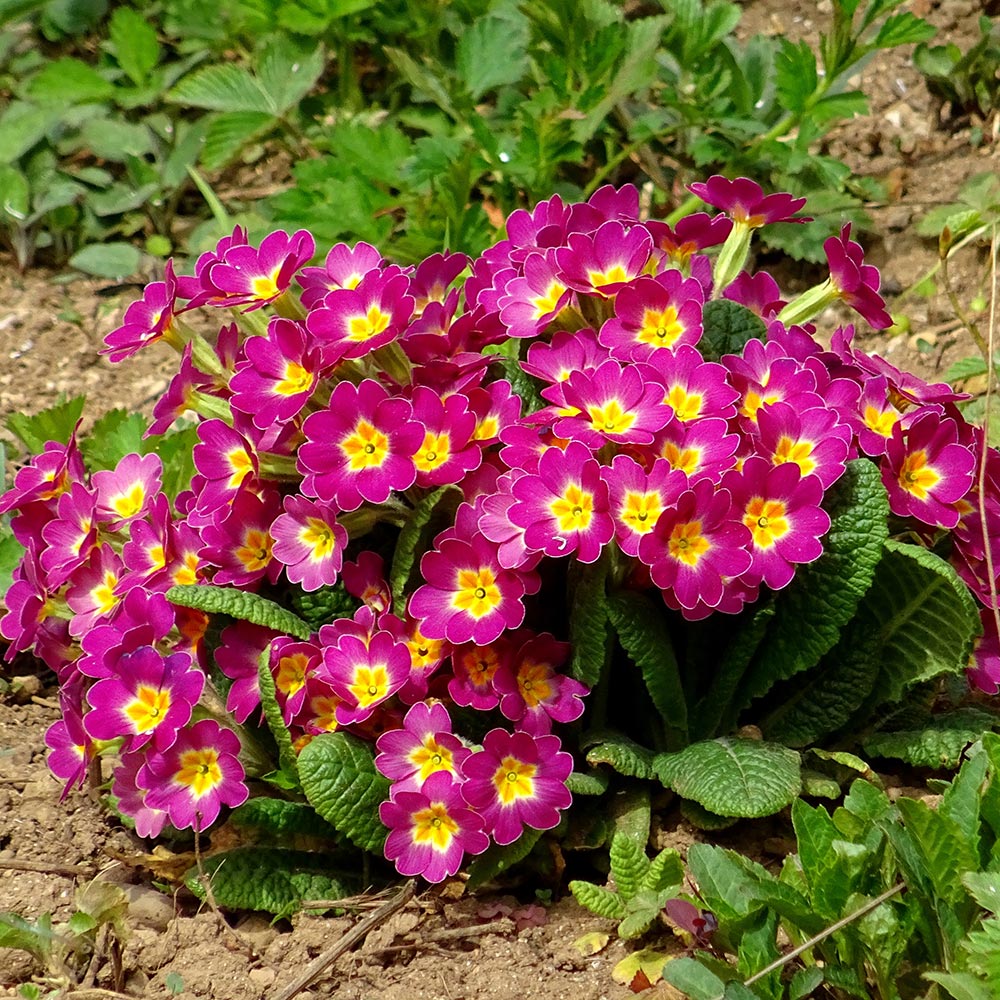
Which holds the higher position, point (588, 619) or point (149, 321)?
point (149, 321)

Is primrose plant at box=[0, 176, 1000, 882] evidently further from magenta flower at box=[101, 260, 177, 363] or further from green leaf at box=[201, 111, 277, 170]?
green leaf at box=[201, 111, 277, 170]

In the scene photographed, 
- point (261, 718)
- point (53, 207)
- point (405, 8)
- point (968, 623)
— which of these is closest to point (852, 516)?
point (968, 623)

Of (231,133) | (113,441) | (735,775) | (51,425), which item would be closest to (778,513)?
(735,775)

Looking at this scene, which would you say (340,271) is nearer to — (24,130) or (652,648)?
(652,648)

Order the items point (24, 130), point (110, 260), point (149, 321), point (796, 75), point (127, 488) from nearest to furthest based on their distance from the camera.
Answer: point (149, 321) < point (127, 488) < point (796, 75) < point (110, 260) < point (24, 130)

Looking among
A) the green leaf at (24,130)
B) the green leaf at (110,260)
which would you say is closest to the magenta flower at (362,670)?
the green leaf at (110,260)

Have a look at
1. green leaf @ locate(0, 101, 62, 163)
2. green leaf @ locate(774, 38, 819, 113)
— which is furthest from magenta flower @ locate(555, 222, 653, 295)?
green leaf @ locate(0, 101, 62, 163)

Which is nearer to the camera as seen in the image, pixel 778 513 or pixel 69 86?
pixel 778 513
